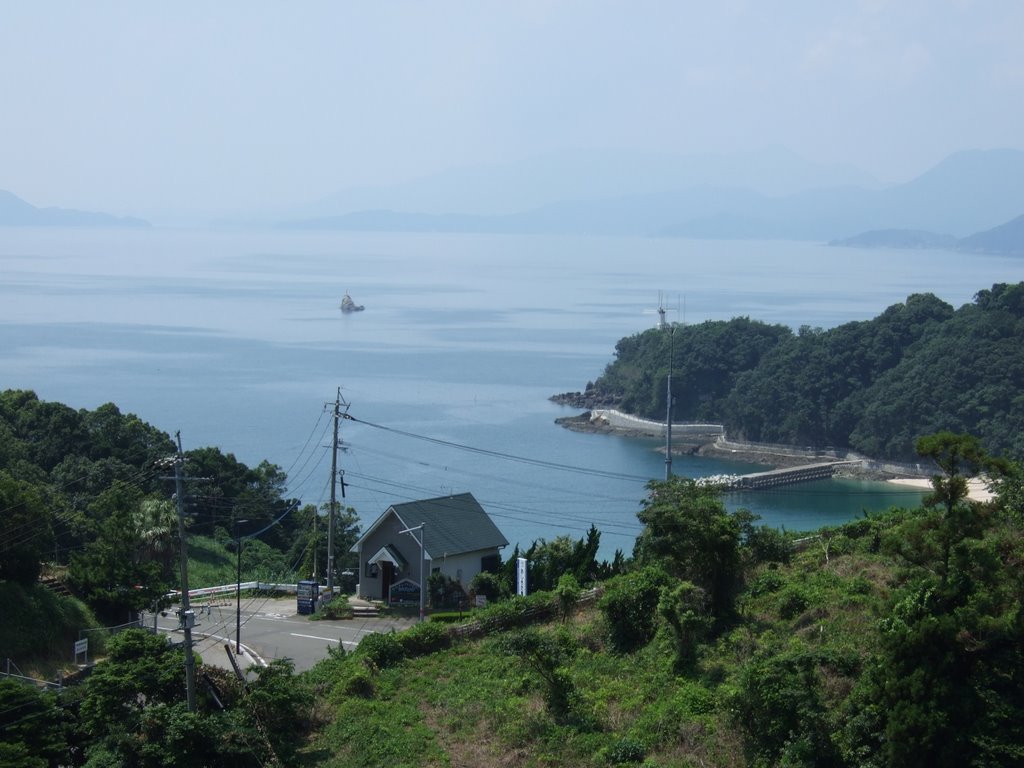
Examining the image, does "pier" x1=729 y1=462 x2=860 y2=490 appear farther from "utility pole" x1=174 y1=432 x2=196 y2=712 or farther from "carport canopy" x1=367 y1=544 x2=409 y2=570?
"utility pole" x1=174 y1=432 x2=196 y2=712

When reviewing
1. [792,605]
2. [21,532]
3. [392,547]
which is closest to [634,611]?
[792,605]

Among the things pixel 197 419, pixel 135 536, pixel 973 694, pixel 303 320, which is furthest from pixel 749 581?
pixel 303 320

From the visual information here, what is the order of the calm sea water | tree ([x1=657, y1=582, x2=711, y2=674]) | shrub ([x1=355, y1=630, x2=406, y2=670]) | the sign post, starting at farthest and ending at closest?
the calm sea water < the sign post < shrub ([x1=355, y1=630, x2=406, y2=670]) < tree ([x1=657, y1=582, x2=711, y2=674])

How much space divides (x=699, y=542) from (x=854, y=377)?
163ft

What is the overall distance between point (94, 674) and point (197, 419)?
160 ft

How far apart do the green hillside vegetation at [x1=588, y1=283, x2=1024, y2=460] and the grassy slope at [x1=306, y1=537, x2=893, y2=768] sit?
33643 millimetres

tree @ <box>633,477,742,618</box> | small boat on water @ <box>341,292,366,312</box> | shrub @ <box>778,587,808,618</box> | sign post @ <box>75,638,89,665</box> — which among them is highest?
small boat on water @ <box>341,292,366,312</box>

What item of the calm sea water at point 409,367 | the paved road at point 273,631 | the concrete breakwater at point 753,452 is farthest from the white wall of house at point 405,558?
the concrete breakwater at point 753,452

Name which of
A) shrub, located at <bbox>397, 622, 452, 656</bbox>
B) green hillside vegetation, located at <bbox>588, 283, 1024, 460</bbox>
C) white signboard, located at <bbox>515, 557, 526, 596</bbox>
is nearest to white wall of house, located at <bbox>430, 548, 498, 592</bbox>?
white signboard, located at <bbox>515, 557, 526, 596</bbox>

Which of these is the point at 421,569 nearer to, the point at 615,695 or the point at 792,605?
the point at 615,695

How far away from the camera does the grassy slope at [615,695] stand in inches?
441

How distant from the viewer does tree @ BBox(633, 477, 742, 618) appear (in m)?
13.7

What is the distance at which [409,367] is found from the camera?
272ft

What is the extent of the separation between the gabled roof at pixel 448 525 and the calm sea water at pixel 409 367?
1521cm
